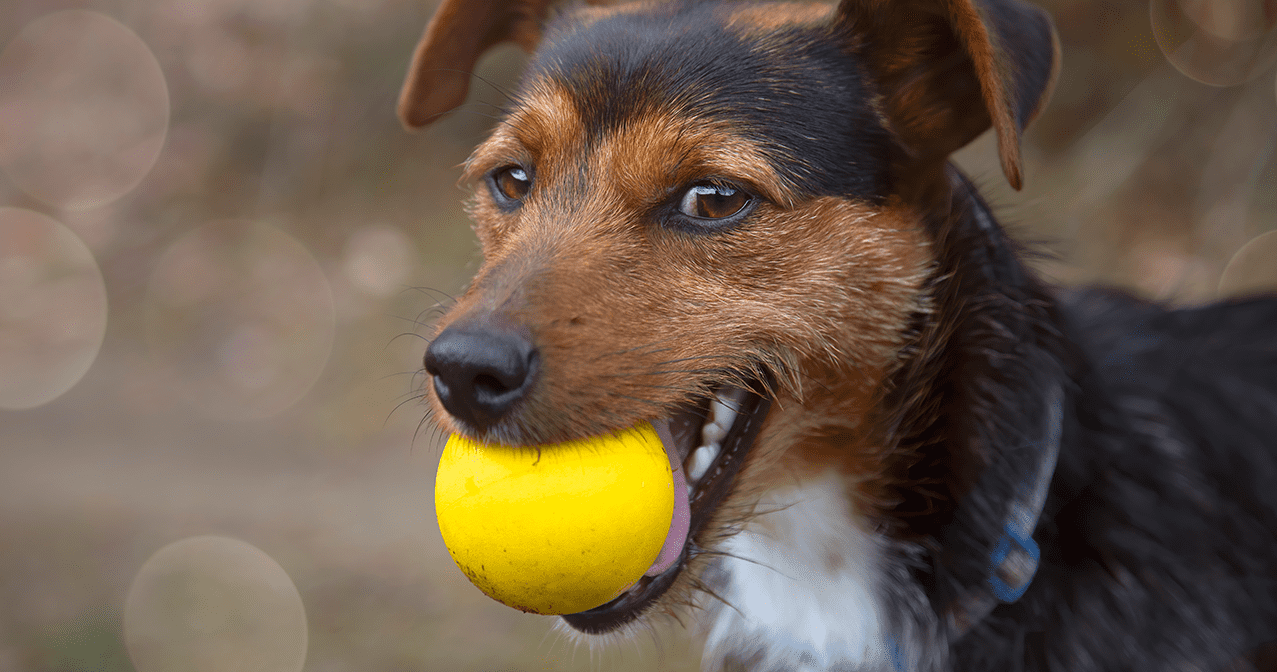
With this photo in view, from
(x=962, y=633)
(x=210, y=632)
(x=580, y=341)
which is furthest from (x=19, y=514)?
(x=962, y=633)

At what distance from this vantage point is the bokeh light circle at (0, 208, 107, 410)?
8.12 meters

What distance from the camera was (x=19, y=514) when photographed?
214 inches

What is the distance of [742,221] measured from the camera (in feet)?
7.25

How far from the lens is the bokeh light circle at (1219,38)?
5027 millimetres

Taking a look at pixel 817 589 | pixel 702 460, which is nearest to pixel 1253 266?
pixel 817 589

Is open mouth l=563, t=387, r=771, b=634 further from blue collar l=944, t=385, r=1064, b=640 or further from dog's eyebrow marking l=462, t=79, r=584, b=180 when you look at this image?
dog's eyebrow marking l=462, t=79, r=584, b=180

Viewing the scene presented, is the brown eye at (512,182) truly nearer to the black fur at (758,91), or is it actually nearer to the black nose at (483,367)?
the black fur at (758,91)

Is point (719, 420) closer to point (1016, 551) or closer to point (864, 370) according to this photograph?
point (864, 370)

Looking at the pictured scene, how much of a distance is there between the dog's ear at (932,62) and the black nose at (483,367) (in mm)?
1195

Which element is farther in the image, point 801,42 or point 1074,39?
point 1074,39

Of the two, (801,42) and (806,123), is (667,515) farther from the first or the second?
(801,42)

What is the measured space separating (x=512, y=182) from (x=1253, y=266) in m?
4.67

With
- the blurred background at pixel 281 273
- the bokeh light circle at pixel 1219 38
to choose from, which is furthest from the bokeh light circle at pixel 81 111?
the bokeh light circle at pixel 1219 38

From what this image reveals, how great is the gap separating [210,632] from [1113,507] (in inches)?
151
